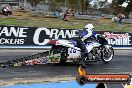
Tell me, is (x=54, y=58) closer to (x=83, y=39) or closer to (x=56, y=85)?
(x=83, y=39)

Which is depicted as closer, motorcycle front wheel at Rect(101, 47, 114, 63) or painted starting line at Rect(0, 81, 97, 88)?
painted starting line at Rect(0, 81, 97, 88)

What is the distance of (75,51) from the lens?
16.2m

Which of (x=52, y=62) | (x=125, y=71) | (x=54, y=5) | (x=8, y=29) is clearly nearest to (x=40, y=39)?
(x=8, y=29)

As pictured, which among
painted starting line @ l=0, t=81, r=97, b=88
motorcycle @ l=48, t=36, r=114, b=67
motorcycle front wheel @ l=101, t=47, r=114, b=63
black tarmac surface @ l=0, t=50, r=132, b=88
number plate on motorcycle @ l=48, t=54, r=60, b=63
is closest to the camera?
painted starting line @ l=0, t=81, r=97, b=88

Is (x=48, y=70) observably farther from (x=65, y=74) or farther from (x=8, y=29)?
(x=8, y=29)

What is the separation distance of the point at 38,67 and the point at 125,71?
337cm

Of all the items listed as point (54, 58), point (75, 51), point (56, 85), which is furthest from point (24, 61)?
point (56, 85)

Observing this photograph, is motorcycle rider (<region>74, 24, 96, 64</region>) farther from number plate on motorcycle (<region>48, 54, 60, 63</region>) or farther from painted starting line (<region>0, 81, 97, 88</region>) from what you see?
painted starting line (<region>0, 81, 97, 88</region>)

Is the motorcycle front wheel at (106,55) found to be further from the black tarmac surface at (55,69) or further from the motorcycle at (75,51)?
the black tarmac surface at (55,69)

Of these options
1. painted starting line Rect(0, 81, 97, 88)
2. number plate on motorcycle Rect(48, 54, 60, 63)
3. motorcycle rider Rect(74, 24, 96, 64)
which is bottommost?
number plate on motorcycle Rect(48, 54, 60, 63)

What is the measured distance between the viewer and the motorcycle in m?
15.9

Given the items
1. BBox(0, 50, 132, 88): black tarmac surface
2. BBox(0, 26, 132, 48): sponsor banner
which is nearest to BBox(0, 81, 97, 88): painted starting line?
BBox(0, 50, 132, 88): black tarmac surface

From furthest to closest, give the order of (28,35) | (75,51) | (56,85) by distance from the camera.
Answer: (28,35) → (75,51) → (56,85)

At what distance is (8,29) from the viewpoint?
2231 centimetres
